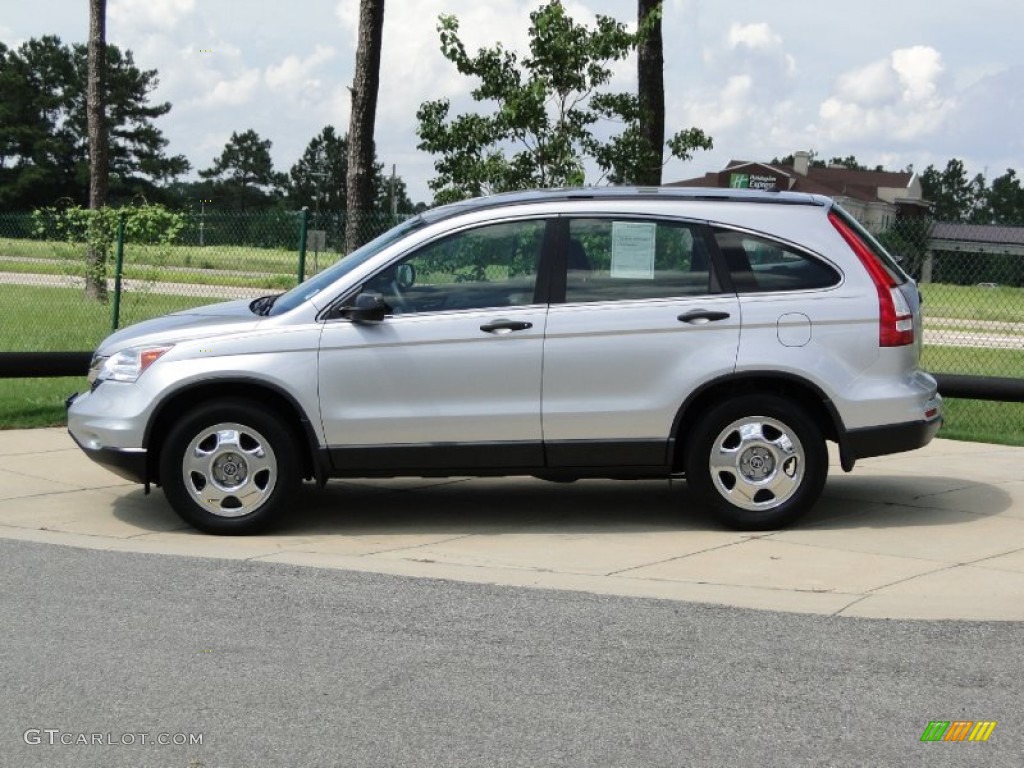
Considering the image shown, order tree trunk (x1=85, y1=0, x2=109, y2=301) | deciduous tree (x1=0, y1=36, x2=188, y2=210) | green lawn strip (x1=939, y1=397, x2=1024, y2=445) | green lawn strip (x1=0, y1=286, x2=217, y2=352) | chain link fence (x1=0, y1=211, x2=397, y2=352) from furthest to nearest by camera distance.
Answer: deciduous tree (x1=0, y1=36, x2=188, y2=210) < tree trunk (x1=85, y1=0, x2=109, y2=301) < green lawn strip (x1=0, y1=286, x2=217, y2=352) < chain link fence (x1=0, y1=211, x2=397, y2=352) < green lawn strip (x1=939, y1=397, x2=1024, y2=445)

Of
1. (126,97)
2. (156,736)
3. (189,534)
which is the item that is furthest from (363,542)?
(126,97)

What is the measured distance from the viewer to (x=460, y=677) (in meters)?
5.43

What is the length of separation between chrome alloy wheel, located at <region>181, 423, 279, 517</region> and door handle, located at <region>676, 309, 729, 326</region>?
2382mm

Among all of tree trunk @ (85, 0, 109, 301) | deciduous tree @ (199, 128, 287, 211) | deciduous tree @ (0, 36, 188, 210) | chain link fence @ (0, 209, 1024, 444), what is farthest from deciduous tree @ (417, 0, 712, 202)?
deciduous tree @ (199, 128, 287, 211)

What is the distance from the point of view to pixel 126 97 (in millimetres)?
87125

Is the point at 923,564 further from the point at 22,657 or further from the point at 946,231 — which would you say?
the point at 946,231

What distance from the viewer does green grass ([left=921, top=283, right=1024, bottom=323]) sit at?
596 inches

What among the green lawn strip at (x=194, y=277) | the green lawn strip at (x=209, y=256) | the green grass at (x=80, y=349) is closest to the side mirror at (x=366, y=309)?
the green grass at (x=80, y=349)

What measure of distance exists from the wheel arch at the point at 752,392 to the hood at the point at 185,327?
2.43 meters

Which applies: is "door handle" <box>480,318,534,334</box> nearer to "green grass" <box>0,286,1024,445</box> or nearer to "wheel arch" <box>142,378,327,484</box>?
"wheel arch" <box>142,378,327,484</box>

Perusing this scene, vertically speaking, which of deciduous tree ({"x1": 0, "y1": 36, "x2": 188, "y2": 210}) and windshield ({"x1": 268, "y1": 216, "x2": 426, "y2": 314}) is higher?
deciduous tree ({"x1": 0, "y1": 36, "x2": 188, "y2": 210})

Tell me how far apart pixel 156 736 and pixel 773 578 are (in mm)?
3392

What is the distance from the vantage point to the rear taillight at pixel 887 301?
7969 mm

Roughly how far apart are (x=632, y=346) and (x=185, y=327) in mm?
2519
